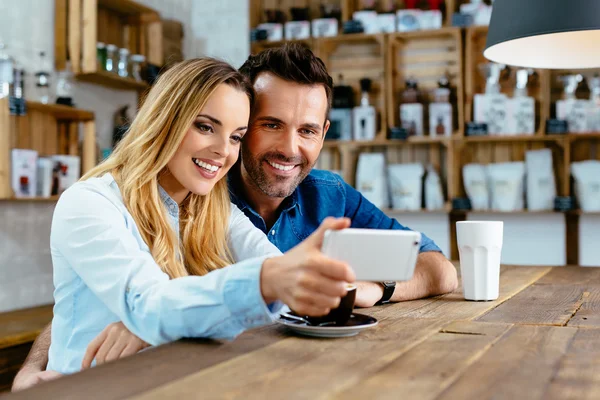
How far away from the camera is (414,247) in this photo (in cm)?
94

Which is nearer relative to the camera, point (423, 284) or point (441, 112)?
point (423, 284)

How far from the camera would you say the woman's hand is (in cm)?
90

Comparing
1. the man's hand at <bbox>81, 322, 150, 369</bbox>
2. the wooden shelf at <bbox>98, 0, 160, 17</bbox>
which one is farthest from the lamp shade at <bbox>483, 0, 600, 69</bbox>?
the wooden shelf at <bbox>98, 0, 160, 17</bbox>

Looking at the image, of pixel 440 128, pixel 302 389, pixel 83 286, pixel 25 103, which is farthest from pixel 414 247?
pixel 440 128

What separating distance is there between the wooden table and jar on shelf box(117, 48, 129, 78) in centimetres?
289

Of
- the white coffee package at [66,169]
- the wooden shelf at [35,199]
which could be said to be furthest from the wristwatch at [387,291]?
the white coffee package at [66,169]

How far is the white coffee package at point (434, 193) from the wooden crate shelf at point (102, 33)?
186 cm

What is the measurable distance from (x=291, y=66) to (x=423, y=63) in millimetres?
2575

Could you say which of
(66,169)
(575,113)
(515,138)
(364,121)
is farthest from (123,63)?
(575,113)

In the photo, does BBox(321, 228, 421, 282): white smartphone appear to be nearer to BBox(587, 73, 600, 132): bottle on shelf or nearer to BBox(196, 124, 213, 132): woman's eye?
BBox(196, 124, 213, 132): woman's eye

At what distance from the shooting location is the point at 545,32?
1.65 metres

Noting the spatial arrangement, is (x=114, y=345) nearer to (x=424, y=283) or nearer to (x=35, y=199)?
(x=424, y=283)

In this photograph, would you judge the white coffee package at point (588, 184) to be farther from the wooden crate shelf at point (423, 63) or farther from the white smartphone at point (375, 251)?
the white smartphone at point (375, 251)

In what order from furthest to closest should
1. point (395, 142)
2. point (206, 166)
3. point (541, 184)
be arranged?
point (395, 142) → point (541, 184) → point (206, 166)
